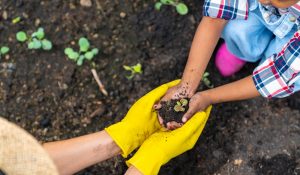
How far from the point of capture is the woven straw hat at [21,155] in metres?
0.98

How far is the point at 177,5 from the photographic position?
79.0 inches

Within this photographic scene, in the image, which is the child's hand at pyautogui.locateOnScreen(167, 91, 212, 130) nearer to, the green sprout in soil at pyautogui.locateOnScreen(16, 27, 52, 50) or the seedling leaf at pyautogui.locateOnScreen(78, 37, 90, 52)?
the seedling leaf at pyautogui.locateOnScreen(78, 37, 90, 52)

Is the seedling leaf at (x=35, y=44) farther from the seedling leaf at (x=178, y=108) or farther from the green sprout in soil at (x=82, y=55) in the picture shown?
the seedling leaf at (x=178, y=108)

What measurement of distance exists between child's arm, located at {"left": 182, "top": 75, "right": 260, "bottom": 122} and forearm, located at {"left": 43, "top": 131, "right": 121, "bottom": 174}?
0.92ft

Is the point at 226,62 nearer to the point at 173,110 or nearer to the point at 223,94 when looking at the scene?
the point at 223,94

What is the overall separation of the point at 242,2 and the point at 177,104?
0.42 meters

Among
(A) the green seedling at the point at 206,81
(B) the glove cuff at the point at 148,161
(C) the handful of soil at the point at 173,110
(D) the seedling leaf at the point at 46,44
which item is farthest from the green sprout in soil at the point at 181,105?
(D) the seedling leaf at the point at 46,44

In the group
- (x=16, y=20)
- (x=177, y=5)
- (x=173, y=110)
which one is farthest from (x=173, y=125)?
(x=16, y=20)

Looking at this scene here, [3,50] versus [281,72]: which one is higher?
[281,72]

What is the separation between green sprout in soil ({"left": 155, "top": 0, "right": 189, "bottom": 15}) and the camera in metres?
1.99

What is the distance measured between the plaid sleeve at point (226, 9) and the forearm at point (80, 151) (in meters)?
0.55

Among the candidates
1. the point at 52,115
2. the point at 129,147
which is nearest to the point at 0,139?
the point at 129,147

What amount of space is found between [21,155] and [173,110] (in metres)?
0.69

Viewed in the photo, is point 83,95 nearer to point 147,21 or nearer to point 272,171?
point 147,21
